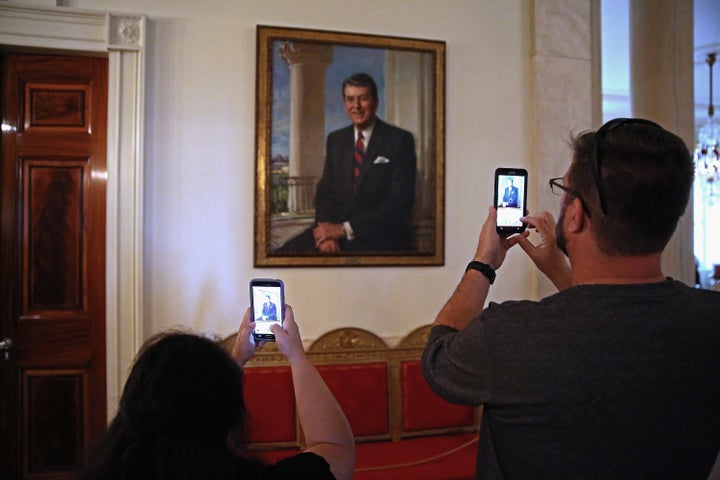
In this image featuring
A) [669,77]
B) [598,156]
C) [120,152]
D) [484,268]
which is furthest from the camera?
[669,77]

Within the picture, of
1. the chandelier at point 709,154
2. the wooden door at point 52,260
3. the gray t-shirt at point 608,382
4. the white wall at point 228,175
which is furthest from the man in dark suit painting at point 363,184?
the chandelier at point 709,154

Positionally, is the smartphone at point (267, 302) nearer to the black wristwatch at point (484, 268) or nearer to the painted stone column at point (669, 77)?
the black wristwatch at point (484, 268)

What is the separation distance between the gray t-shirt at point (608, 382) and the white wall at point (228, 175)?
248cm

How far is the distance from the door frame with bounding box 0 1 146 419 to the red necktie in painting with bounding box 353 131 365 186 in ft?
4.24

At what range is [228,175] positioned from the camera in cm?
332

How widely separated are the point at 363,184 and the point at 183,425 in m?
2.69

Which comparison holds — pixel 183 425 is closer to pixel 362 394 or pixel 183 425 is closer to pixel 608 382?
pixel 608 382

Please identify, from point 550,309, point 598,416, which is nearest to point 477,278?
point 550,309

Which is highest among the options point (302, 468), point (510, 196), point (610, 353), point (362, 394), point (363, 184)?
point (363, 184)

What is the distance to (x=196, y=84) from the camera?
327 cm

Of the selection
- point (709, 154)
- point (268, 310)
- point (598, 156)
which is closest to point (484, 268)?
point (598, 156)

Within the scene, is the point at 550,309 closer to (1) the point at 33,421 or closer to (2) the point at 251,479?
(2) the point at 251,479

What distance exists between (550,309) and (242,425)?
0.64 metres

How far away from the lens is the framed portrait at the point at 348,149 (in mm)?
3361
